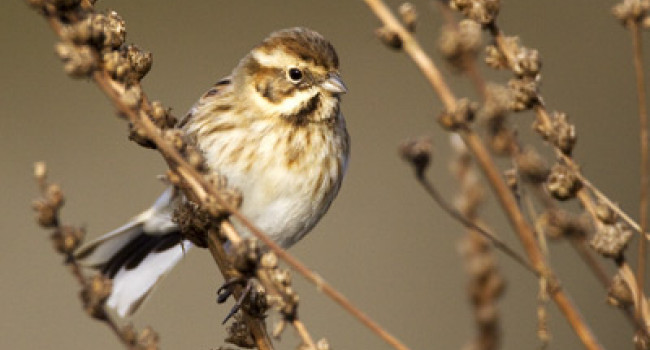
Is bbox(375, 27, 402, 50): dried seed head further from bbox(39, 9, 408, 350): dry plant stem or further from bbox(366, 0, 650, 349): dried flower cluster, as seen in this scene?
bbox(39, 9, 408, 350): dry plant stem

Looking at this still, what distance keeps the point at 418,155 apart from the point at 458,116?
0.07 metres

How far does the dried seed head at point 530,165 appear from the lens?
955 millimetres

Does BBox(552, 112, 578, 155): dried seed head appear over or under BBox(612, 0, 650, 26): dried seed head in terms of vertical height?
under

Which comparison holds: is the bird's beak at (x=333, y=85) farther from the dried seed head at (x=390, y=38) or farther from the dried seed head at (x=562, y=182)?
the dried seed head at (x=390, y=38)

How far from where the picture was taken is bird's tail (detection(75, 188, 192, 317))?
107 inches

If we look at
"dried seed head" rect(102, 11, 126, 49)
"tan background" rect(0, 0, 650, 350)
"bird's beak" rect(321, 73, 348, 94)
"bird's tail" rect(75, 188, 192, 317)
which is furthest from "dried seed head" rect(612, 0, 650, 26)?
"tan background" rect(0, 0, 650, 350)

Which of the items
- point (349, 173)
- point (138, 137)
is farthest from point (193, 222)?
point (349, 173)

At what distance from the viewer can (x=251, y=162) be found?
2467mm

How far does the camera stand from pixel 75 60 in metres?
1.20

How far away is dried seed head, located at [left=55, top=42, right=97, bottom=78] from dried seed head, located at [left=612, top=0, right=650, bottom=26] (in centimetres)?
60

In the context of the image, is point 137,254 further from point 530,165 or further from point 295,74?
point 530,165

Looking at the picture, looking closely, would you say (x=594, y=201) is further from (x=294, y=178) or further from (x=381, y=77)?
(x=381, y=77)

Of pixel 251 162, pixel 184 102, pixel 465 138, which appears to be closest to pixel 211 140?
pixel 251 162

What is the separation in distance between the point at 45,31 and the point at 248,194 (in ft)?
10.1
